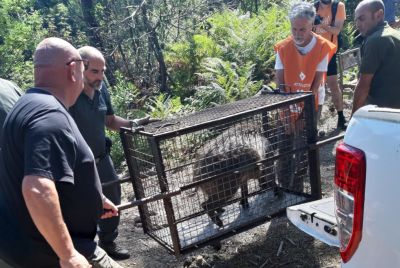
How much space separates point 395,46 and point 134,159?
2.58 metres

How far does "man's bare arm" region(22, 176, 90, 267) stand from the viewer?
198cm

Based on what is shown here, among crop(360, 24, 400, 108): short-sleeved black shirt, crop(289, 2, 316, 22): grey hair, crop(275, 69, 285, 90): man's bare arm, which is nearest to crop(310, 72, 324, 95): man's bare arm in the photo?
crop(275, 69, 285, 90): man's bare arm

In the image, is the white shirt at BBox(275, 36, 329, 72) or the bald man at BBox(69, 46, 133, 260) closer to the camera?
the bald man at BBox(69, 46, 133, 260)

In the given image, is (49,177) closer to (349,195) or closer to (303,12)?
(349,195)

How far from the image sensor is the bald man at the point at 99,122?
12.5ft

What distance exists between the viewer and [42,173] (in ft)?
6.59

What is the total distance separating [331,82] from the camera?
644cm

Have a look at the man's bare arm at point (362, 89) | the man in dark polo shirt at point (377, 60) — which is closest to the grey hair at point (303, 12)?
the man in dark polo shirt at point (377, 60)

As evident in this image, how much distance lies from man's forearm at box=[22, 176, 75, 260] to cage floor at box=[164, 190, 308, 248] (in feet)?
4.92

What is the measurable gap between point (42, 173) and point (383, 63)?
3.28m

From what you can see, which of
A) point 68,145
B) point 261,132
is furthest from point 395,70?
point 68,145

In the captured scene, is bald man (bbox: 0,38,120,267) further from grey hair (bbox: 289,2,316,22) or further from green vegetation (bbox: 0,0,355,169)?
green vegetation (bbox: 0,0,355,169)

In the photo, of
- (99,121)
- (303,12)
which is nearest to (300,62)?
(303,12)

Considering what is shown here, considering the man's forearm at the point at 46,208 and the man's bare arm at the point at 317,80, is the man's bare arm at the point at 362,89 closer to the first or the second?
the man's bare arm at the point at 317,80
